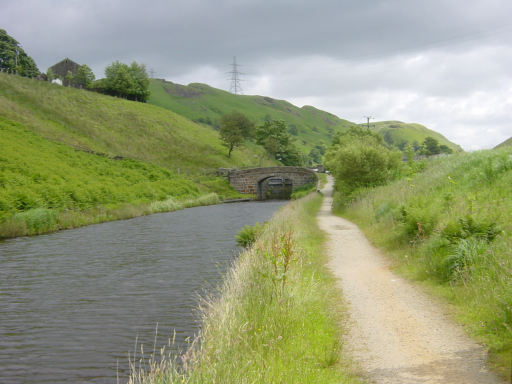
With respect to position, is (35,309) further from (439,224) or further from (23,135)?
(23,135)

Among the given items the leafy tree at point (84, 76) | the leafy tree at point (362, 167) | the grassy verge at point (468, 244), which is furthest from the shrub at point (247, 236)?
the leafy tree at point (84, 76)

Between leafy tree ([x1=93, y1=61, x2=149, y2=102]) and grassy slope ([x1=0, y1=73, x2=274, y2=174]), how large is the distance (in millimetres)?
10267

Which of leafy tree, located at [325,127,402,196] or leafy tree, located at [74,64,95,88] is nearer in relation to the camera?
leafy tree, located at [325,127,402,196]

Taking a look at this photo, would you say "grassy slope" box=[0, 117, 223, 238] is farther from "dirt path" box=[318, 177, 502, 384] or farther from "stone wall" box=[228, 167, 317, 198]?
"dirt path" box=[318, 177, 502, 384]

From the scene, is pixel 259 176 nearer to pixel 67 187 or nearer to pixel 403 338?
pixel 67 187

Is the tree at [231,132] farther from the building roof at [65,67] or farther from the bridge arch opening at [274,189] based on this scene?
the building roof at [65,67]

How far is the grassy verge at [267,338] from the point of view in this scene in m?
5.19

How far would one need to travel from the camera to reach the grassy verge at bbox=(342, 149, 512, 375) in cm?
670

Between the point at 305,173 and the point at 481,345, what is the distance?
68.0 m

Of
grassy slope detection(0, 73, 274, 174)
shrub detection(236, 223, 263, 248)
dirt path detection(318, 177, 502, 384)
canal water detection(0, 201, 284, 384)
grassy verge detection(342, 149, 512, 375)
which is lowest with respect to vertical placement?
canal water detection(0, 201, 284, 384)

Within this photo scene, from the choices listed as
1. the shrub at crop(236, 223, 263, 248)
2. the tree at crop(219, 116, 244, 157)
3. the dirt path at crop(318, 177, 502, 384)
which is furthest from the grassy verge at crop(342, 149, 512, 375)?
the tree at crop(219, 116, 244, 157)

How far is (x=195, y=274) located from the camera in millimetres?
15562

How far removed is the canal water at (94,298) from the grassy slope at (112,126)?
119 ft

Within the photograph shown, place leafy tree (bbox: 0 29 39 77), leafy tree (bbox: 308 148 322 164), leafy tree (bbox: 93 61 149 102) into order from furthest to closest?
leafy tree (bbox: 308 148 322 164), leafy tree (bbox: 93 61 149 102), leafy tree (bbox: 0 29 39 77)
